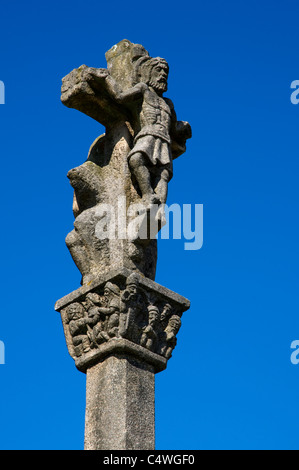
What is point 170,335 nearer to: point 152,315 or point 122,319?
point 152,315

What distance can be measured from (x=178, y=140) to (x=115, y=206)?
1538 mm

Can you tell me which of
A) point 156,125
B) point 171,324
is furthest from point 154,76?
point 171,324

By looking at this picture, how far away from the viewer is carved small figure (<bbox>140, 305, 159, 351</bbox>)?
12797 mm

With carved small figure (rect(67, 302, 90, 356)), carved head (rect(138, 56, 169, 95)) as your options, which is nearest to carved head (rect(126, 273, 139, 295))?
carved small figure (rect(67, 302, 90, 356))

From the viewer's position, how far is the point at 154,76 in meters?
14.1

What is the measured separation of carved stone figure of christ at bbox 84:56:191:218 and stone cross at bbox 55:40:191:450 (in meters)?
0.01

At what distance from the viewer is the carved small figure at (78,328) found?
13.0 meters

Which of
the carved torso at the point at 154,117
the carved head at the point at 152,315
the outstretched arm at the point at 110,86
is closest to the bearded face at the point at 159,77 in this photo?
the carved torso at the point at 154,117

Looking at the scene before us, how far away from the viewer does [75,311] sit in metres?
13.1

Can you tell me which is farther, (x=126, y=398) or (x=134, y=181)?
(x=134, y=181)

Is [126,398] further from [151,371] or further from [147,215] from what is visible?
[147,215]

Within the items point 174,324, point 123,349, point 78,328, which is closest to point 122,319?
point 123,349

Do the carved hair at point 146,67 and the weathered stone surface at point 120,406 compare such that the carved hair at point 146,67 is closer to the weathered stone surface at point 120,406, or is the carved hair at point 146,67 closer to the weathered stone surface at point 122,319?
the weathered stone surface at point 122,319

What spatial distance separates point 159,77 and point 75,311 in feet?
10.6
